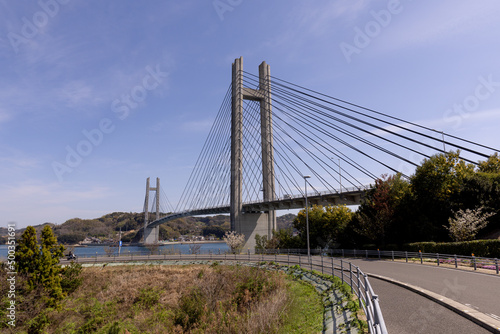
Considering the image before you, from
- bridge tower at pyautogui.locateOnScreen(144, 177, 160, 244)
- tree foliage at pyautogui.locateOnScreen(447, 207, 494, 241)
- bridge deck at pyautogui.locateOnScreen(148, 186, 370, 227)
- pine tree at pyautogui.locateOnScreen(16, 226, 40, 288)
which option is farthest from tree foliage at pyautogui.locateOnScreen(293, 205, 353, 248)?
bridge tower at pyautogui.locateOnScreen(144, 177, 160, 244)

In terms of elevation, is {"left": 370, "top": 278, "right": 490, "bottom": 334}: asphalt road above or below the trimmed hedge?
below

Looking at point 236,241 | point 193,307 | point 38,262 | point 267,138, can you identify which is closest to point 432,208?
point 267,138

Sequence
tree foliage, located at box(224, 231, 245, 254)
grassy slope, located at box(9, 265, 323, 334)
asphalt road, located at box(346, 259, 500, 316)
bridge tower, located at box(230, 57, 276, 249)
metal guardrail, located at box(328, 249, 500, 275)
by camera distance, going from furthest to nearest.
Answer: bridge tower, located at box(230, 57, 276, 249)
tree foliage, located at box(224, 231, 245, 254)
metal guardrail, located at box(328, 249, 500, 275)
grassy slope, located at box(9, 265, 323, 334)
asphalt road, located at box(346, 259, 500, 316)

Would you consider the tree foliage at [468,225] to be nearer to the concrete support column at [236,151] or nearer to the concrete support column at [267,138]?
the concrete support column at [267,138]

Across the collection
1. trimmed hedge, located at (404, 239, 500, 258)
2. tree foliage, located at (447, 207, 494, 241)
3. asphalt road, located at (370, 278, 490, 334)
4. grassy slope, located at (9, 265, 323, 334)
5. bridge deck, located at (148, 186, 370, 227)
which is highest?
bridge deck, located at (148, 186, 370, 227)

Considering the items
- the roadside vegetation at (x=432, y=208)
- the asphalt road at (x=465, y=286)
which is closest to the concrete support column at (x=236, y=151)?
the roadside vegetation at (x=432, y=208)

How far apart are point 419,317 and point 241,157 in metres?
43.7

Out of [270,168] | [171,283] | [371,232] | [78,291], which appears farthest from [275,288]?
[270,168]

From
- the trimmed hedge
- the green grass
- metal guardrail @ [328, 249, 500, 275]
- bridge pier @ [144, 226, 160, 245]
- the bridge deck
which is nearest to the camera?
the green grass

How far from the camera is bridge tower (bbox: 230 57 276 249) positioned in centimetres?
5178

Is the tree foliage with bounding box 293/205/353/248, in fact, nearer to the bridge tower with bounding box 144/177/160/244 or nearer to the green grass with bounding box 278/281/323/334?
the green grass with bounding box 278/281/323/334

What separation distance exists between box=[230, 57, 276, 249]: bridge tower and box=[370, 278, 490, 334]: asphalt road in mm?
40439

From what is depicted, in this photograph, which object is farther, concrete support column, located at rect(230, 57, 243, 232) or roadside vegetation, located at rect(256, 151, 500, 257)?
concrete support column, located at rect(230, 57, 243, 232)

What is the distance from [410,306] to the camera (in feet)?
33.0
